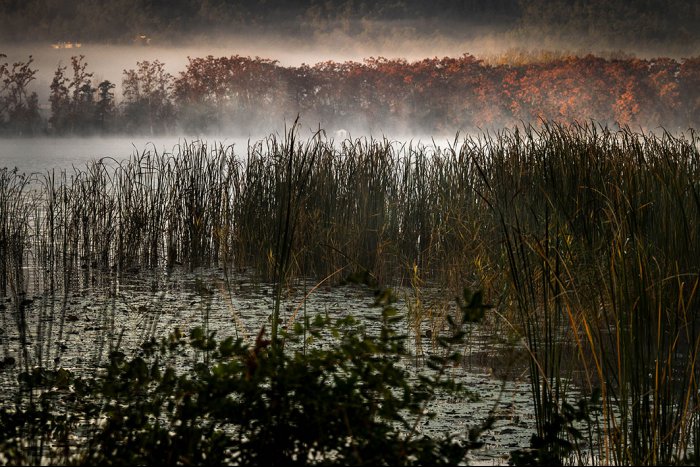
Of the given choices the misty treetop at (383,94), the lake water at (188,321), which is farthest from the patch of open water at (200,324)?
the misty treetop at (383,94)

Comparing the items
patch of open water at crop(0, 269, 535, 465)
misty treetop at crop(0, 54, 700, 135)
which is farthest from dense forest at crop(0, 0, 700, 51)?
patch of open water at crop(0, 269, 535, 465)

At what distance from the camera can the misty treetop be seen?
1877cm

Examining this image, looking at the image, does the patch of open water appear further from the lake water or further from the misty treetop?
the misty treetop

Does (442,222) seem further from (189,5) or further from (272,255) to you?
(189,5)

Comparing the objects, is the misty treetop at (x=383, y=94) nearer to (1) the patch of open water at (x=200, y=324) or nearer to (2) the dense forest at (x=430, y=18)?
(2) the dense forest at (x=430, y=18)

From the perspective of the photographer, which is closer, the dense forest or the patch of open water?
the patch of open water

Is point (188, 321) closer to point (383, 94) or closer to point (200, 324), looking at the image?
point (200, 324)

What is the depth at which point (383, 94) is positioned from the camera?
20.3 meters

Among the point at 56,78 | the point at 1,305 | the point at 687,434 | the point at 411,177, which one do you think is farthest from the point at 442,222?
the point at 56,78

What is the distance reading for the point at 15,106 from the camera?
2050 centimetres

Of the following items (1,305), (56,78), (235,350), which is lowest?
(1,305)

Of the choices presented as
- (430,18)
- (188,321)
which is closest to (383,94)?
(430,18)

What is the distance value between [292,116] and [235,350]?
719 inches

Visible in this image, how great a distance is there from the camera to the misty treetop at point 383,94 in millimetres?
18766
